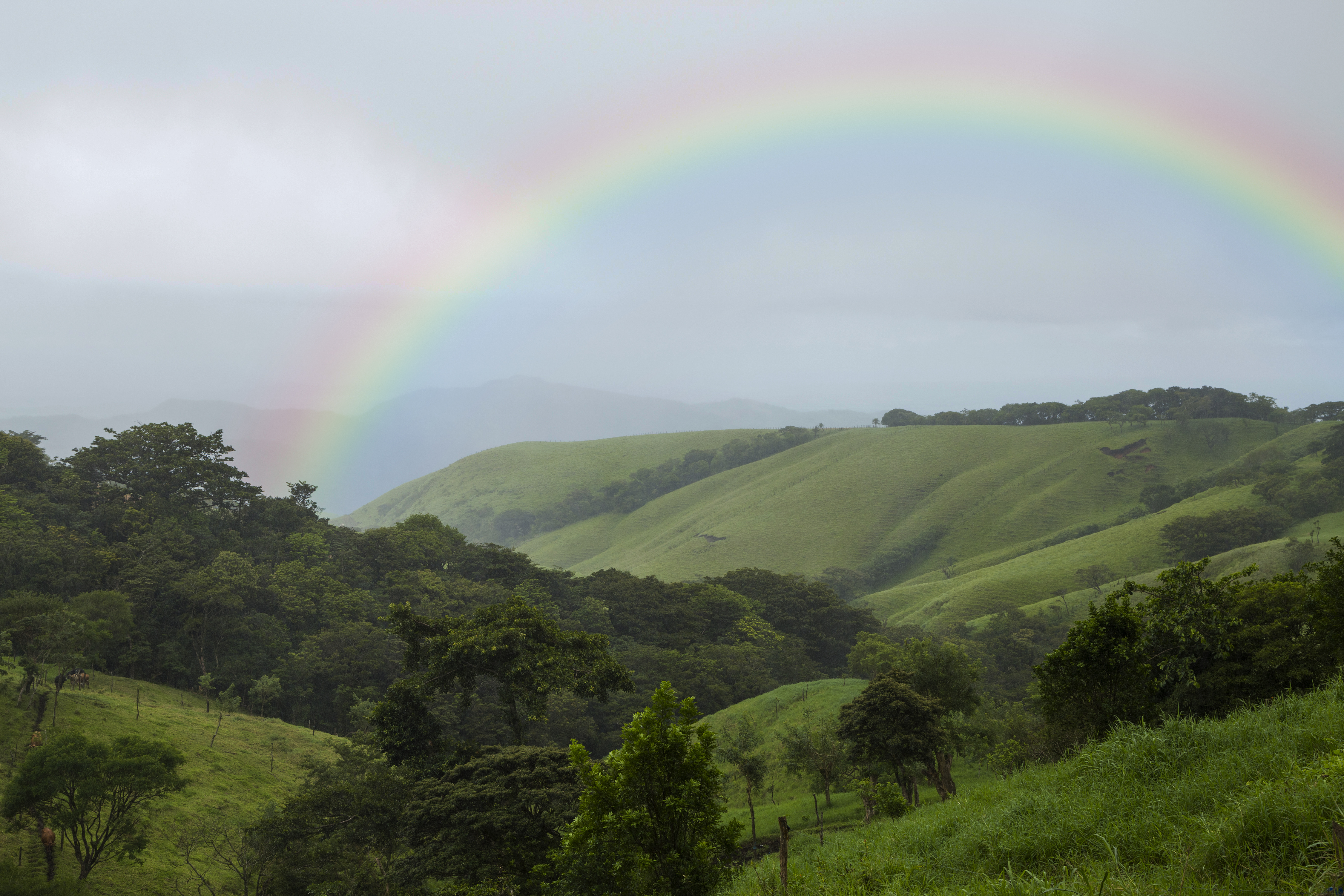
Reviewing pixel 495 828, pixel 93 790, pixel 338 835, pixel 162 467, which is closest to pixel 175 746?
pixel 93 790

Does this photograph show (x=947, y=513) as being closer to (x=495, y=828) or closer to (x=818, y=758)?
(x=818, y=758)

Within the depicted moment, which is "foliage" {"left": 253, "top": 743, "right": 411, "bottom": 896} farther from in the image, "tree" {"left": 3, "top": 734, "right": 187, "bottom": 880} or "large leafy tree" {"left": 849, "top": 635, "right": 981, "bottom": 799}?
"large leafy tree" {"left": 849, "top": 635, "right": 981, "bottom": 799}

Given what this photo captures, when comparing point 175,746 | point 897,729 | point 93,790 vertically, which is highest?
point 93,790

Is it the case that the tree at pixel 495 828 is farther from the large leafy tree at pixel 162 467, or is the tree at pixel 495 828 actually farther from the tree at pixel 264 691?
the large leafy tree at pixel 162 467

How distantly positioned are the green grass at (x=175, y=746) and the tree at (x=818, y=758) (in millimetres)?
27578

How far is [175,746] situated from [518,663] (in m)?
21.9

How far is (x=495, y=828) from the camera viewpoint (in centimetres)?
2366

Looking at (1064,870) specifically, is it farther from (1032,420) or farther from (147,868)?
(1032,420)

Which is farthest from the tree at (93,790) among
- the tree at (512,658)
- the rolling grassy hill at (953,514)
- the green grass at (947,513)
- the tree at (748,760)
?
the green grass at (947,513)

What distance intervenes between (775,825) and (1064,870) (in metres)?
31.8

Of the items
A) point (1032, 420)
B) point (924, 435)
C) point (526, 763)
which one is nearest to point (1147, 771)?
point (526, 763)

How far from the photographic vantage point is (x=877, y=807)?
29.6 m

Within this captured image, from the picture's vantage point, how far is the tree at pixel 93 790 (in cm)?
2602

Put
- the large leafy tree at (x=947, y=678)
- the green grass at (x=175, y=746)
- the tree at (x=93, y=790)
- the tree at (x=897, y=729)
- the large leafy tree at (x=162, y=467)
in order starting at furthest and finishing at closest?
the large leafy tree at (x=162, y=467) < the large leafy tree at (x=947, y=678) < the green grass at (x=175, y=746) < the tree at (x=897, y=729) < the tree at (x=93, y=790)
